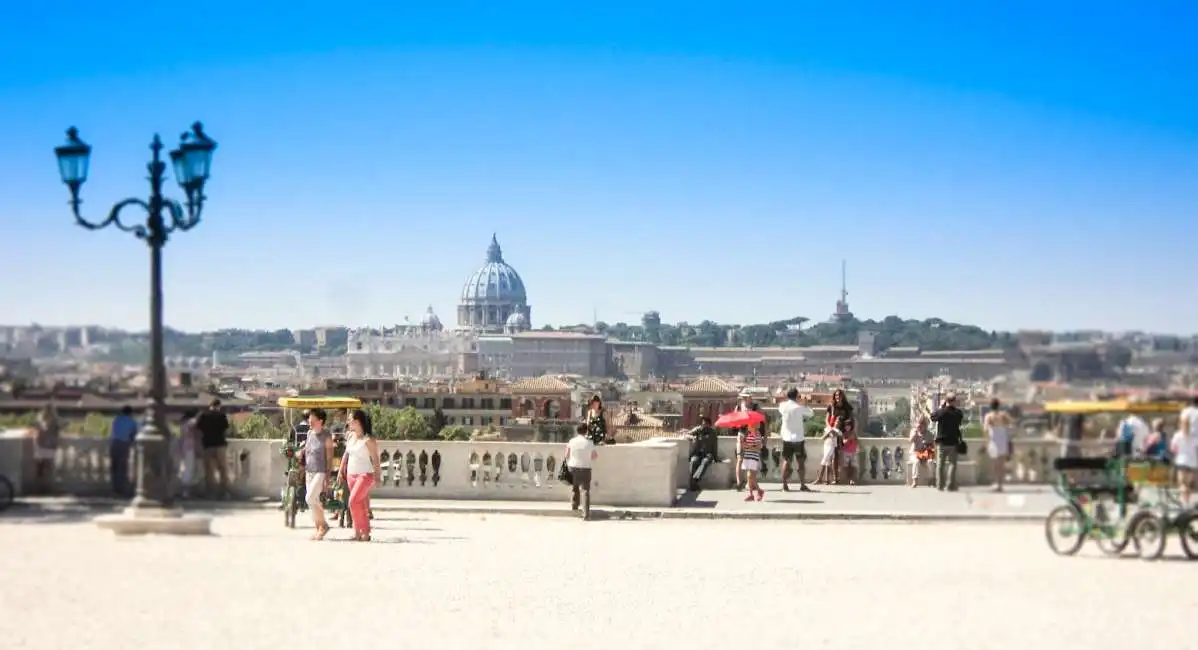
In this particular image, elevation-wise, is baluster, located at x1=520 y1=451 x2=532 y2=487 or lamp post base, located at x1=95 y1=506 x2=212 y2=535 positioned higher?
baluster, located at x1=520 y1=451 x2=532 y2=487

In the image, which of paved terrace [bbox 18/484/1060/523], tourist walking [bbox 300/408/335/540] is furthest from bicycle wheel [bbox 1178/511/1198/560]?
tourist walking [bbox 300/408/335/540]

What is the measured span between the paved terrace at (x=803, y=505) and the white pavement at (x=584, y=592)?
0.88 meters

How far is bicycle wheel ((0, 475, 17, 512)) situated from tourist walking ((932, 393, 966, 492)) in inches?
371

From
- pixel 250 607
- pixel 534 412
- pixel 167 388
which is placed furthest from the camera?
pixel 534 412

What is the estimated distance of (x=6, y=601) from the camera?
9875 mm

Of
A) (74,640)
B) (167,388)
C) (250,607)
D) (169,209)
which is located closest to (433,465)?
(167,388)

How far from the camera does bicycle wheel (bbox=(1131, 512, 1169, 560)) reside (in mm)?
11398

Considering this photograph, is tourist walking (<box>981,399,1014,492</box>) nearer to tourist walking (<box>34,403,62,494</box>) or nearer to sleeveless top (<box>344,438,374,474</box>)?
sleeveless top (<box>344,438,374,474</box>)

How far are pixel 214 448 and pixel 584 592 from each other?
7.83 m

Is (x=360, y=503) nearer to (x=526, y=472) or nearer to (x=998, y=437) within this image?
(x=526, y=472)

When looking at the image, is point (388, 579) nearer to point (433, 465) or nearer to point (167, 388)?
point (167, 388)

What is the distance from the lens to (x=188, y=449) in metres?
17.1

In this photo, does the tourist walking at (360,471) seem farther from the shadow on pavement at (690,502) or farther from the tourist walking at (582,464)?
the shadow on pavement at (690,502)

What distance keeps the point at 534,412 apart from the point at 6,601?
407 feet
